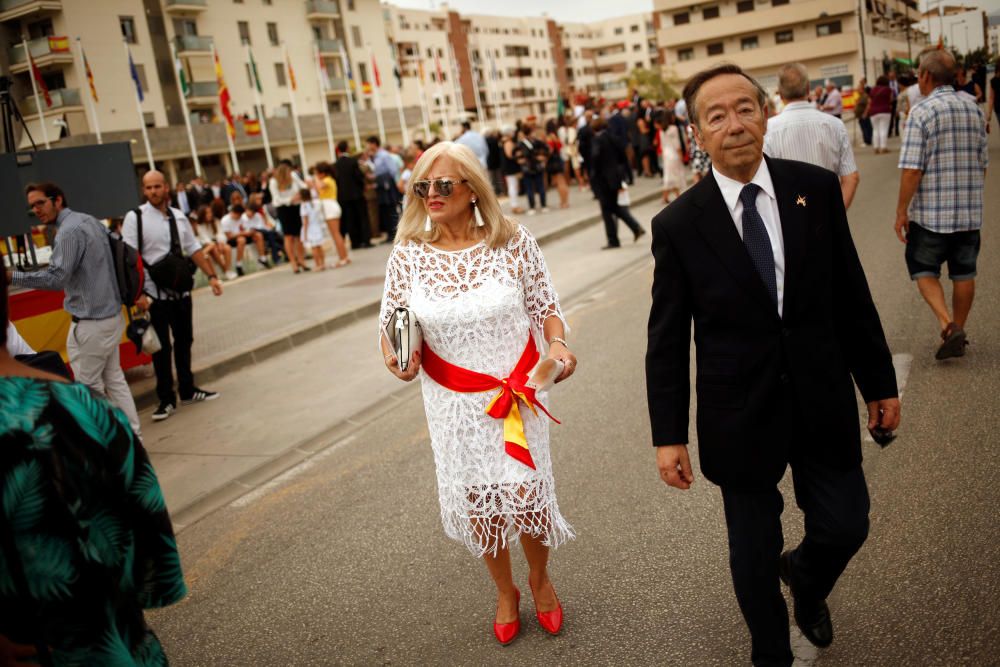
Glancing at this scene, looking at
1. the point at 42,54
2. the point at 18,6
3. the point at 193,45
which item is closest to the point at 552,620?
the point at 18,6

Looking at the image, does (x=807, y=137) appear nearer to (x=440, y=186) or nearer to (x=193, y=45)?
(x=440, y=186)

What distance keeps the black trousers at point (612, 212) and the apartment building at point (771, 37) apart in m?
58.3

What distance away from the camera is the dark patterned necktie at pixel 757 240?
2629mm

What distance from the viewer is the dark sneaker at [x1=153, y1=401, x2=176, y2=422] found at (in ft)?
26.7

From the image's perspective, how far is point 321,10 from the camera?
210ft

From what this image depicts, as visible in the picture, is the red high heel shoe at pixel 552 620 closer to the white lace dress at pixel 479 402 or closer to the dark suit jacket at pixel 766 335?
the white lace dress at pixel 479 402

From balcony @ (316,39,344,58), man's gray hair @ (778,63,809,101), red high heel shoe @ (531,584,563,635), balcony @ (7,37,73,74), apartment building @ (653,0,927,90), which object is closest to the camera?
red high heel shoe @ (531,584,563,635)

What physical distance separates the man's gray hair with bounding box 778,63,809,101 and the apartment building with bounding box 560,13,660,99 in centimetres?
14050

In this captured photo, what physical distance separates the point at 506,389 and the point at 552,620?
3.25 ft

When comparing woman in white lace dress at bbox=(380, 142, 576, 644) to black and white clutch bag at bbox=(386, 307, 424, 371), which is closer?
black and white clutch bag at bbox=(386, 307, 424, 371)

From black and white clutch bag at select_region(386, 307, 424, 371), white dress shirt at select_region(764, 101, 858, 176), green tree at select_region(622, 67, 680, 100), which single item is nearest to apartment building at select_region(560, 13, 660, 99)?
green tree at select_region(622, 67, 680, 100)

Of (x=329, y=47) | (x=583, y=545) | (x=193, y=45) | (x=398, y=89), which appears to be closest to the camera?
(x=583, y=545)

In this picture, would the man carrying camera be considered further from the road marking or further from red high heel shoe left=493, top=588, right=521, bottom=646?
red high heel shoe left=493, top=588, right=521, bottom=646

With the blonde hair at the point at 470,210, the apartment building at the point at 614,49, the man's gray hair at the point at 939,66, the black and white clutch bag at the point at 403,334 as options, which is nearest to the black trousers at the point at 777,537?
the black and white clutch bag at the point at 403,334
